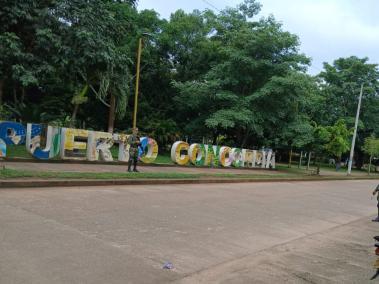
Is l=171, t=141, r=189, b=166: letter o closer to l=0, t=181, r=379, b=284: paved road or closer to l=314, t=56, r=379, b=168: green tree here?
l=0, t=181, r=379, b=284: paved road

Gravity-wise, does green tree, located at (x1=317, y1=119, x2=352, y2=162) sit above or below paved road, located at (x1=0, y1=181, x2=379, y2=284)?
above

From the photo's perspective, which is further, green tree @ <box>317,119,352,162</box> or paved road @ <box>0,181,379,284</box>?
green tree @ <box>317,119,352,162</box>

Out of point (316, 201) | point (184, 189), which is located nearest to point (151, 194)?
point (184, 189)

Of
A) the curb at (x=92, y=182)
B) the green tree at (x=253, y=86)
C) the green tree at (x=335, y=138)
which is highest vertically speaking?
the green tree at (x=253, y=86)

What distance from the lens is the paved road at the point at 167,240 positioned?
5340 millimetres

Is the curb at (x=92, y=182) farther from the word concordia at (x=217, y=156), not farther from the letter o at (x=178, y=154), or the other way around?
the word concordia at (x=217, y=156)

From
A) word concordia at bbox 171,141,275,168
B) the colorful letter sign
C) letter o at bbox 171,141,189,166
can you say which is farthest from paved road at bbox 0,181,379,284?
word concordia at bbox 171,141,275,168

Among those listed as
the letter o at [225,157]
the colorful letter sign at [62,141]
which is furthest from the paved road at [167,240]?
the letter o at [225,157]

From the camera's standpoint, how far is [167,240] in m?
7.04

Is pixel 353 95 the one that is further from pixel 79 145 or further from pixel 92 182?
pixel 92 182

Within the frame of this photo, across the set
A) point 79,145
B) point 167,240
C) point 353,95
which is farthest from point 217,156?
point 353,95

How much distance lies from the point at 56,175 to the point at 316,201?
893cm

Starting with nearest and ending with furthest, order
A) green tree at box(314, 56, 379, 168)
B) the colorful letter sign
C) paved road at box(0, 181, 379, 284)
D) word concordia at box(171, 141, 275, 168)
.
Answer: paved road at box(0, 181, 379, 284) < the colorful letter sign < word concordia at box(171, 141, 275, 168) < green tree at box(314, 56, 379, 168)

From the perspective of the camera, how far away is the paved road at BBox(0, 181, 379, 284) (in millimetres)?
5340
